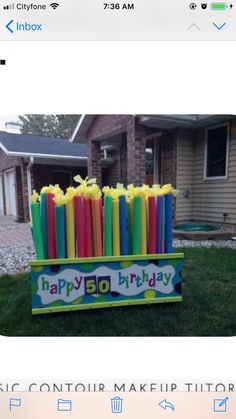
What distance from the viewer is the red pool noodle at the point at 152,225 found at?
124 centimetres

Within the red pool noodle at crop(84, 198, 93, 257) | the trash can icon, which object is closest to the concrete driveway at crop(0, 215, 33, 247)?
the red pool noodle at crop(84, 198, 93, 257)

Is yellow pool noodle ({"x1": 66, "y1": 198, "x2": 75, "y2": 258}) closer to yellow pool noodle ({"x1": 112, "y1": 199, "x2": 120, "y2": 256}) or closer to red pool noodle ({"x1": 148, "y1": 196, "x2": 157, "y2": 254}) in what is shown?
yellow pool noodle ({"x1": 112, "y1": 199, "x2": 120, "y2": 256})

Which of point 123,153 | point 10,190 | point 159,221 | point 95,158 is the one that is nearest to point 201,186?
point 159,221

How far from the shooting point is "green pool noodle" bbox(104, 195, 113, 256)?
1209 millimetres

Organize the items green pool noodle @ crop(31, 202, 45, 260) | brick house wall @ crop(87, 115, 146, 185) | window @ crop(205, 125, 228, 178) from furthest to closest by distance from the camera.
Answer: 1. brick house wall @ crop(87, 115, 146, 185)
2. window @ crop(205, 125, 228, 178)
3. green pool noodle @ crop(31, 202, 45, 260)

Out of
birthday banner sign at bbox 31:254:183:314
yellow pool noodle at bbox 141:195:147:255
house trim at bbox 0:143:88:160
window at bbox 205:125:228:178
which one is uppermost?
house trim at bbox 0:143:88:160

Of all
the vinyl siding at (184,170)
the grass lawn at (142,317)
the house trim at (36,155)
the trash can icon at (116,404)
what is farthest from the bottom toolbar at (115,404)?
the house trim at (36,155)

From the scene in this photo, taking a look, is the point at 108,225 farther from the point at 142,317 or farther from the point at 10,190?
the point at 10,190

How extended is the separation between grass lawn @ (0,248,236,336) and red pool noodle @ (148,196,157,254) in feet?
1.04

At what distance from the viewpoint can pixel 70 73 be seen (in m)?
0.58

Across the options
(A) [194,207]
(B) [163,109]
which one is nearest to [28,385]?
(B) [163,109]

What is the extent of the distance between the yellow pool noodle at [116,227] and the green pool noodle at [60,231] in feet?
0.84

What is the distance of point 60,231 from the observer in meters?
1.16
